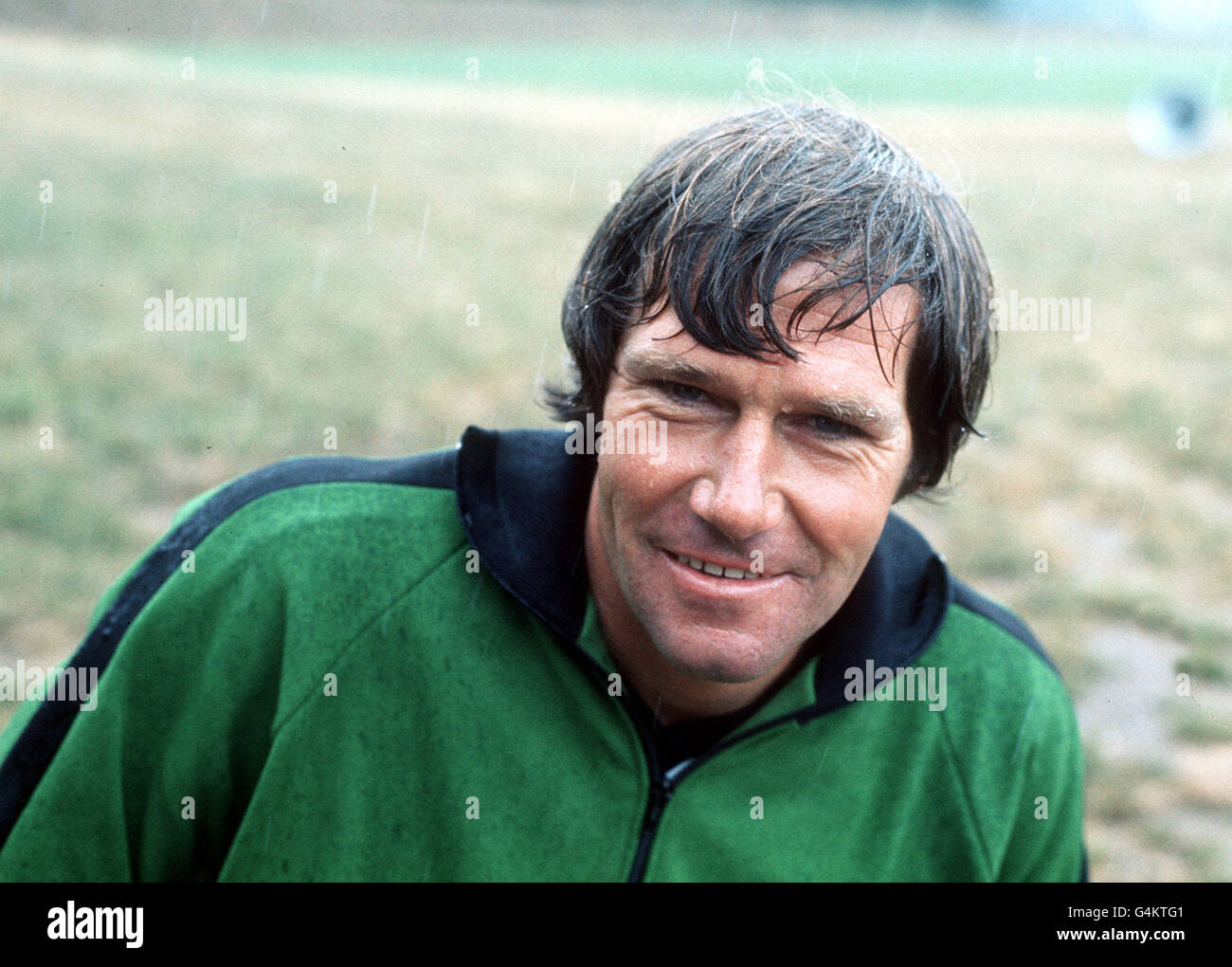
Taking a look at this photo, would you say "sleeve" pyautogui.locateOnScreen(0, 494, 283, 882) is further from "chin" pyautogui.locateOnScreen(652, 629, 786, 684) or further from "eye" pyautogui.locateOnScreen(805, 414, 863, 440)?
"eye" pyautogui.locateOnScreen(805, 414, 863, 440)

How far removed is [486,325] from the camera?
9969mm

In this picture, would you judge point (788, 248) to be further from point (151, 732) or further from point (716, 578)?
point (151, 732)

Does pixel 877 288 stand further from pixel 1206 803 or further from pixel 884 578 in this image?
pixel 1206 803

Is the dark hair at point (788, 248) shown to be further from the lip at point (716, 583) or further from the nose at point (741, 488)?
the lip at point (716, 583)

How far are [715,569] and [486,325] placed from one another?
812 cm

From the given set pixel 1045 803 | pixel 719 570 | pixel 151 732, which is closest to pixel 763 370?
pixel 719 570

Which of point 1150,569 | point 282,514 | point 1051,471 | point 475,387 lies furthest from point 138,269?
point 282,514

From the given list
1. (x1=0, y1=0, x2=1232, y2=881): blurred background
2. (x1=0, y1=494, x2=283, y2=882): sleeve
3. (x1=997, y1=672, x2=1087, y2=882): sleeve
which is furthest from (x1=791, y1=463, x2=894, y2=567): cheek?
(x1=0, y1=494, x2=283, y2=882): sleeve

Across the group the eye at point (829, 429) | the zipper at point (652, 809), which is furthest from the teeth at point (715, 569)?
the zipper at point (652, 809)

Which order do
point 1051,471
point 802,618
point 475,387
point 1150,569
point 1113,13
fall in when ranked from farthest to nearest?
point 1113,13 < point 475,387 < point 1051,471 < point 1150,569 < point 802,618

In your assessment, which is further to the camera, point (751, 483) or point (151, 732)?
point (151, 732)

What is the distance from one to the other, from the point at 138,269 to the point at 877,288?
30.4ft

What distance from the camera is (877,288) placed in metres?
2.06

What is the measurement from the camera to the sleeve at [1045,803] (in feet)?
7.95
